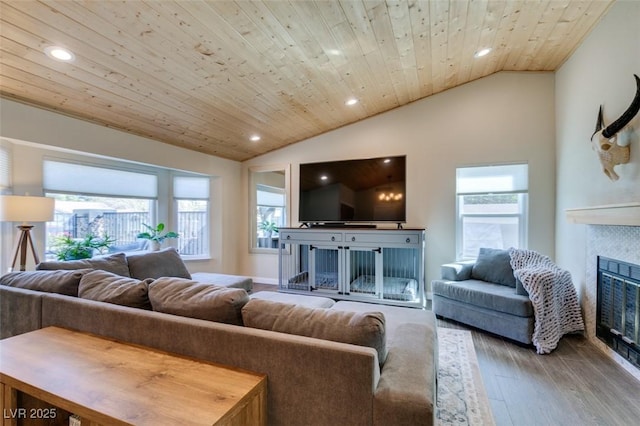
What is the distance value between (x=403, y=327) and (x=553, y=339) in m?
2.02

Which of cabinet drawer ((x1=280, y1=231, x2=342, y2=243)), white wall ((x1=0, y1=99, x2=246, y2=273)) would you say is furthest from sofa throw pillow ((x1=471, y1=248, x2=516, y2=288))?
white wall ((x1=0, y1=99, x2=246, y2=273))

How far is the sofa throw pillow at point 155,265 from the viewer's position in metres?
2.94

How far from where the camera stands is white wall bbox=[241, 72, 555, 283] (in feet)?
12.1

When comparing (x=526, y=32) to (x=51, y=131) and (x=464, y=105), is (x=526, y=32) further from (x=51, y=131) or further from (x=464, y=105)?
(x=51, y=131)

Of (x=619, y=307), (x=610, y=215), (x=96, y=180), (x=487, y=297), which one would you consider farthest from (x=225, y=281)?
(x=619, y=307)

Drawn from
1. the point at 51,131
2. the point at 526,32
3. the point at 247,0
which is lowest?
the point at 51,131

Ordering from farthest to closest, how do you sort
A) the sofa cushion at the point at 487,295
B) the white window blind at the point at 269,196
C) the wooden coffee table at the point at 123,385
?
the white window blind at the point at 269,196, the sofa cushion at the point at 487,295, the wooden coffee table at the point at 123,385

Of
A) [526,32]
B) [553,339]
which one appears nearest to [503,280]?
[553,339]

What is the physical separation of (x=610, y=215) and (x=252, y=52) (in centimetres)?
330

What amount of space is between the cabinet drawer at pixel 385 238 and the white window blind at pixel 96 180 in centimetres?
327

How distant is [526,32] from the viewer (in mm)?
2941

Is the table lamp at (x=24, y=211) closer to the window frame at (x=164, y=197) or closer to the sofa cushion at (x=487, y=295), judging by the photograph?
the window frame at (x=164, y=197)

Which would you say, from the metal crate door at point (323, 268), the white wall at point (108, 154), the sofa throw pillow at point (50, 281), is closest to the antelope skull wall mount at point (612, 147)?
the metal crate door at point (323, 268)

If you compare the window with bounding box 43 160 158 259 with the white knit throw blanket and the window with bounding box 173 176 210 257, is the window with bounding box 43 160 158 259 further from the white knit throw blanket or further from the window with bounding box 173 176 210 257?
the white knit throw blanket
